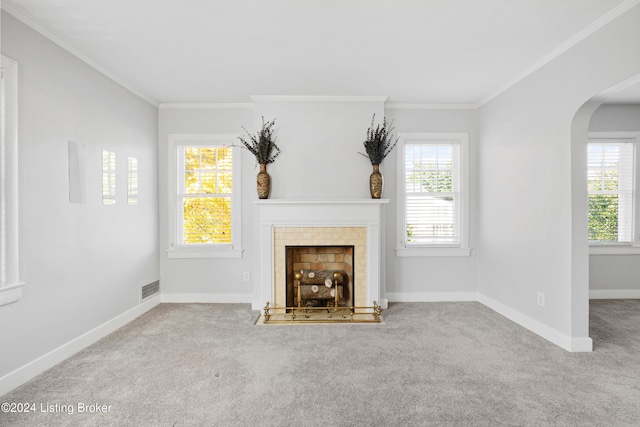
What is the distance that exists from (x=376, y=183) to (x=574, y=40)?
2.11m

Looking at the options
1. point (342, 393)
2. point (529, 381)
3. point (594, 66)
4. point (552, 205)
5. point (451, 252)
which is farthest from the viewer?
point (451, 252)

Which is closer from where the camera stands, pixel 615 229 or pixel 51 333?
pixel 51 333

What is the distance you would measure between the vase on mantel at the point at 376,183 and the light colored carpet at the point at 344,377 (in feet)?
4.82

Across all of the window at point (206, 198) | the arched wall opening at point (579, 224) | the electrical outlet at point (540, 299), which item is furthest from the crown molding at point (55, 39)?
the electrical outlet at point (540, 299)

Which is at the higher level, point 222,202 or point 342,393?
point 222,202

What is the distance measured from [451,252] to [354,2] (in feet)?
10.5

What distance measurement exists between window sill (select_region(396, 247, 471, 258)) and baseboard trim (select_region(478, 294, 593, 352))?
1.99ft

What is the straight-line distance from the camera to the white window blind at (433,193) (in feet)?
14.1

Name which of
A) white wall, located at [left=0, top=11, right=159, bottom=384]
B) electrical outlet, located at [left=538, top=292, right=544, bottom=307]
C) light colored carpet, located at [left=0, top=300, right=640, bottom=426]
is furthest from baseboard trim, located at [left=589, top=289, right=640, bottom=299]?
white wall, located at [left=0, top=11, right=159, bottom=384]

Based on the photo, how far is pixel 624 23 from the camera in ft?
7.32

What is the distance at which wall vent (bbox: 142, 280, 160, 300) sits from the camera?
12.7 ft

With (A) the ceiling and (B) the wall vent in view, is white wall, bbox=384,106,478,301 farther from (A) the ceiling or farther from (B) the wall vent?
(B) the wall vent

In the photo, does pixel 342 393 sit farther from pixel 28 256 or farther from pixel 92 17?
pixel 92 17

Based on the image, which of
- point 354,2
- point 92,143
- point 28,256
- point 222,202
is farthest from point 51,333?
point 354,2
